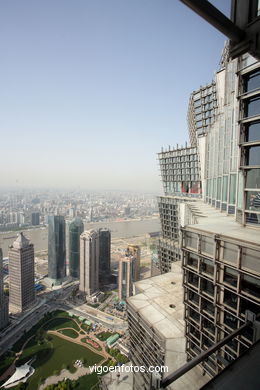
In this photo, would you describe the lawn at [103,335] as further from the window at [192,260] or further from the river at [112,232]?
the river at [112,232]

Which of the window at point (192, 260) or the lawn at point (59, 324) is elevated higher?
the window at point (192, 260)

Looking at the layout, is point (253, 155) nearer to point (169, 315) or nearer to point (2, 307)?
point (169, 315)

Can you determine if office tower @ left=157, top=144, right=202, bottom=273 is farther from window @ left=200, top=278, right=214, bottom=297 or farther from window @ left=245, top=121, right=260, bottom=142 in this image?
window @ left=200, top=278, right=214, bottom=297

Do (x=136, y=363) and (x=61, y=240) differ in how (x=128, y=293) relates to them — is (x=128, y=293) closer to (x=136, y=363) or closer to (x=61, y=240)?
(x=61, y=240)

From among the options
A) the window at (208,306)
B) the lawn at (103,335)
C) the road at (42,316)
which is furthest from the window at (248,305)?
the road at (42,316)

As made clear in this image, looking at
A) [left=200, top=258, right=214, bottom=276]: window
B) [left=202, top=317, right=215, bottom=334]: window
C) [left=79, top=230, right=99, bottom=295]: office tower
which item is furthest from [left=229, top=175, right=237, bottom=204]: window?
[left=79, top=230, right=99, bottom=295]: office tower

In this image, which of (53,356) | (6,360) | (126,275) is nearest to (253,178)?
(53,356)
